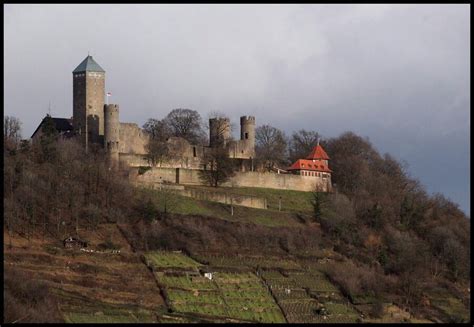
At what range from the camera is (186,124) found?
89.6m

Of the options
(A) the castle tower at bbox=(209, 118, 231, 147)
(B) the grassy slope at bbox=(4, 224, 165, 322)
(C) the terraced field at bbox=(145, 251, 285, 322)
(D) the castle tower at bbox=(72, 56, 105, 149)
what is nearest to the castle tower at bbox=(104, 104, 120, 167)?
(D) the castle tower at bbox=(72, 56, 105, 149)

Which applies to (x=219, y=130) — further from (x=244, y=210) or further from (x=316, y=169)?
(x=244, y=210)

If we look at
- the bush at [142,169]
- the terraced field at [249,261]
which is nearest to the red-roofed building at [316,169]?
the bush at [142,169]

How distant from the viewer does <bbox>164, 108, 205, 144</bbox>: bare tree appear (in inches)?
3514

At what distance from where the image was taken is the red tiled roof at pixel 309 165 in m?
87.7

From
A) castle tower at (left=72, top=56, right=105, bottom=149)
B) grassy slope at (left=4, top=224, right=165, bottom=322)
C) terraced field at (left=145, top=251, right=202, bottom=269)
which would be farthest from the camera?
castle tower at (left=72, top=56, right=105, bottom=149)

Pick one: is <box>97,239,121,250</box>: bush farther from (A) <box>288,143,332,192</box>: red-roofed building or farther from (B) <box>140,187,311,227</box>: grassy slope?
(A) <box>288,143,332,192</box>: red-roofed building

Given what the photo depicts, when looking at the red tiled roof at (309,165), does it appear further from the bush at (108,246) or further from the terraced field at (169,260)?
the bush at (108,246)

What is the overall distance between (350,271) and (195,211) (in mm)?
9642

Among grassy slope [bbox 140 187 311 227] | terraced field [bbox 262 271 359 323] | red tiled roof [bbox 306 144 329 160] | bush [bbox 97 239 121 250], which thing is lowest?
terraced field [bbox 262 271 359 323]

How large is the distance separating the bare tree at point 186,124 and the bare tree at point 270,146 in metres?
4.14

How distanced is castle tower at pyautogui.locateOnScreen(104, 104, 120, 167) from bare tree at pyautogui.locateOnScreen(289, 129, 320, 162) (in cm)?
1840

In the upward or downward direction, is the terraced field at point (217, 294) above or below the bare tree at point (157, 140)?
below

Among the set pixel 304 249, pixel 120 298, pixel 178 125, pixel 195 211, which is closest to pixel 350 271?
pixel 304 249
